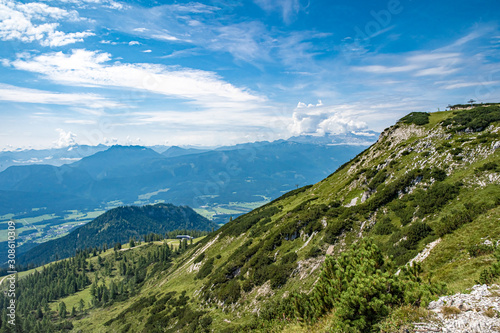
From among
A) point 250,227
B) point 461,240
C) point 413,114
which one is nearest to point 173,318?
point 250,227

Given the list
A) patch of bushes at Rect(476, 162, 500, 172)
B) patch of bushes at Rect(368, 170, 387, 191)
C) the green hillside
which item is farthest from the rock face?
patch of bushes at Rect(368, 170, 387, 191)

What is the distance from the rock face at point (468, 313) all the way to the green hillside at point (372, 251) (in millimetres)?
698

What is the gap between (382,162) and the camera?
5378 cm

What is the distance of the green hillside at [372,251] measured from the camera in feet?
46.9

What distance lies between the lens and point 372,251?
61.2ft

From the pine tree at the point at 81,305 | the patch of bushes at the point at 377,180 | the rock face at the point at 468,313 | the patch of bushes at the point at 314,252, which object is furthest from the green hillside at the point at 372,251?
the pine tree at the point at 81,305

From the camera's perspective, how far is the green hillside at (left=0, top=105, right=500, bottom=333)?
1430 centimetres

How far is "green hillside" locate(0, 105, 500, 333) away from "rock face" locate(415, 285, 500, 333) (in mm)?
698

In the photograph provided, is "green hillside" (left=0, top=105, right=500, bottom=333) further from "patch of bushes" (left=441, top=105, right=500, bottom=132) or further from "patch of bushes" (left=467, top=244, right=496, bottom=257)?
"patch of bushes" (left=441, top=105, right=500, bottom=132)

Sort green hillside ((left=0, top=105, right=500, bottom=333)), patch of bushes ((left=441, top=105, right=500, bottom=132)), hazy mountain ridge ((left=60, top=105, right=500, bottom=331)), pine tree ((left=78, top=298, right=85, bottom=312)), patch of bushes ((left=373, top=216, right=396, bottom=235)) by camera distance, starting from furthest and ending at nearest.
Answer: pine tree ((left=78, top=298, right=85, bottom=312)) < patch of bushes ((left=441, top=105, right=500, bottom=132)) < patch of bushes ((left=373, top=216, right=396, bottom=235)) < hazy mountain ridge ((left=60, top=105, right=500, bottom=331)) < green hillside ((left=0, top=105, right=500, bottom=333))

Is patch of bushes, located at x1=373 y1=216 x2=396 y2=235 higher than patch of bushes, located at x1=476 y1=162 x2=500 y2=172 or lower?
lower

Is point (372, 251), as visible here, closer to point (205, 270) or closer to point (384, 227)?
point (384, 227)

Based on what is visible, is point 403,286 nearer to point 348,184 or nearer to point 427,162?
point 427,162

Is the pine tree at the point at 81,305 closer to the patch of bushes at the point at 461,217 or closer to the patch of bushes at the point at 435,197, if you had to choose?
the patch of bushes at the point at 435,197
